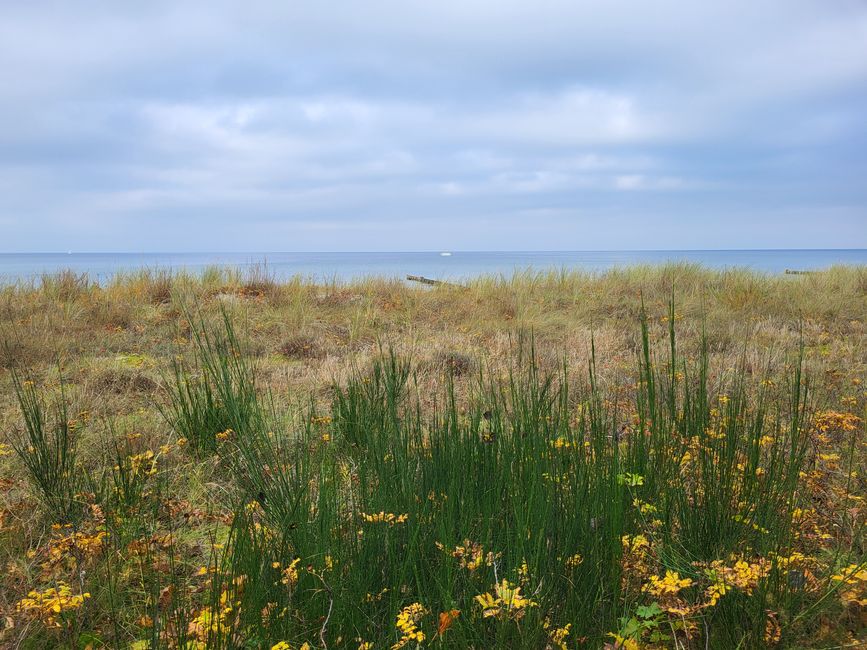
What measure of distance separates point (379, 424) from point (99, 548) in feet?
3.71

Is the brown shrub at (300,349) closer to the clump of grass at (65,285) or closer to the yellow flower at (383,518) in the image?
the clump of grass at (65,285)

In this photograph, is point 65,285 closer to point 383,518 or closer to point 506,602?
point 383,518

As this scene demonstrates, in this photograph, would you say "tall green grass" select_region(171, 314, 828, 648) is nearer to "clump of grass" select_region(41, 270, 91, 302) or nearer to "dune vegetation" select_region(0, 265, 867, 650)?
"dune vegetation" select_region(0, 265, 867, 650)

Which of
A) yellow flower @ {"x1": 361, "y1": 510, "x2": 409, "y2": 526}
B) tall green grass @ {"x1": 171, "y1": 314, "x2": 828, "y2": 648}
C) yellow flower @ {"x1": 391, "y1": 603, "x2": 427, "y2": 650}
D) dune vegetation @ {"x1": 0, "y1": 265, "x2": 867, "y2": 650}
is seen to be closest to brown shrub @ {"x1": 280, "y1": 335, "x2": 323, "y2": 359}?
dune vegetation @ {"x1": 0, "y1": 265, "x2": 867, "y2": 650}

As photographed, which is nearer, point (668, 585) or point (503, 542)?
point (668, 585)

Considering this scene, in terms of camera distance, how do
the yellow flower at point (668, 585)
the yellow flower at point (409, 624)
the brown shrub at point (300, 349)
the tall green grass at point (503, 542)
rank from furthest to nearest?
the brown shrub at point (300, 349) < the tall green grass at point (503, 542) < the yellow flower at point (668, 585) < the yellow flower at point (409, 624)

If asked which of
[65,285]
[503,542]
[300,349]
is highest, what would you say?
[65,285]

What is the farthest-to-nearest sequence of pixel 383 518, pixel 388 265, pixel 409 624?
pixel 388 265
pixel 383 518
pixel 409 624

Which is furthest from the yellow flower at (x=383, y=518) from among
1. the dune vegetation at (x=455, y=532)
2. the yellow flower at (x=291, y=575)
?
the yellow flower at (x=291, y=575)

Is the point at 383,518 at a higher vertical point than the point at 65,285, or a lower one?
lower

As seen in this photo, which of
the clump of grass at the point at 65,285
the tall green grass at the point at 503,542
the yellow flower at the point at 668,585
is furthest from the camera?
the clump of grass at the point at 65,285

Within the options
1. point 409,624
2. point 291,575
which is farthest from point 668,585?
point 291,575

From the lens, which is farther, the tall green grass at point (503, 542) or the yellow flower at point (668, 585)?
the tall green grass at point (503, 542)

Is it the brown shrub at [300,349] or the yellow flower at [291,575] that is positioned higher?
the brown shrub at [300,349]
